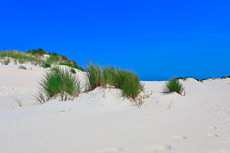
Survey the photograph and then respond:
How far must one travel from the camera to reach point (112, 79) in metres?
5.43

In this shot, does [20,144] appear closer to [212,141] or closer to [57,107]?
[57,107]

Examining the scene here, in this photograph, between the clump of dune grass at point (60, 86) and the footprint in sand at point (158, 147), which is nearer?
the footprint in sand at point (158, 147)

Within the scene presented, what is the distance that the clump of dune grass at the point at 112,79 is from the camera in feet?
16.3

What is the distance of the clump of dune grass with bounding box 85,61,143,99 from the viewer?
16.3ft

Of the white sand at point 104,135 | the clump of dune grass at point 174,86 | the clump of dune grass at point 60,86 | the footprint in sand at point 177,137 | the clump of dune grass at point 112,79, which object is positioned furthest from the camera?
the clump of dune grass at point 174,86

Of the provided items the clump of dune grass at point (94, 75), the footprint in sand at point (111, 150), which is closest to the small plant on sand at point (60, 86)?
the clump of dune grass at point (94, 75)

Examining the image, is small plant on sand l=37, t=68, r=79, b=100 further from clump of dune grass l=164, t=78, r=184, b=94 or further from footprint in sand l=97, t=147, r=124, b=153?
clump of dune grass l=164, t=78, r=184, b=94

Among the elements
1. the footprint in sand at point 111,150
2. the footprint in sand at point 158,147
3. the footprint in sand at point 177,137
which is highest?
the footprint in sand at point 177,137

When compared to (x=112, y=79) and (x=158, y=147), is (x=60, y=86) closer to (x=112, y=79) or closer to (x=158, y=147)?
(x=112, y=79)

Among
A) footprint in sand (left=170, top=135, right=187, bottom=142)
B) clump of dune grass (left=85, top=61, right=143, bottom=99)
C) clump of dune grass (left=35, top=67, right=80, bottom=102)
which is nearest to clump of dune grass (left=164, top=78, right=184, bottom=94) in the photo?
clump of dune grass (left=85, top=61, right=143, bottom=99)

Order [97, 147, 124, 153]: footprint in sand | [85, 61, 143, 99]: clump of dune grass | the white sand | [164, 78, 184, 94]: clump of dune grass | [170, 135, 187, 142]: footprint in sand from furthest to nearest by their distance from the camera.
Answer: [164, 78, 184, 94]: clump of dune grass < [85, 61, 143, 99]: clump of dune grass < [170, 135, 187, 142]: footprint in sand < the white sand < [97, 147, 124, 153]: footprint in sand

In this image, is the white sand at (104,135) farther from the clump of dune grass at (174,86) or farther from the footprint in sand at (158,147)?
the clump of dune grass at (174,86)

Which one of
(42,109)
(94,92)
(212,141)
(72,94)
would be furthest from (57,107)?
Result: (212,141)

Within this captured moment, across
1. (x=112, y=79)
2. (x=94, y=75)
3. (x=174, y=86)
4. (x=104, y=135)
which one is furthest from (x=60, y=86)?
(x=174, y=86)
